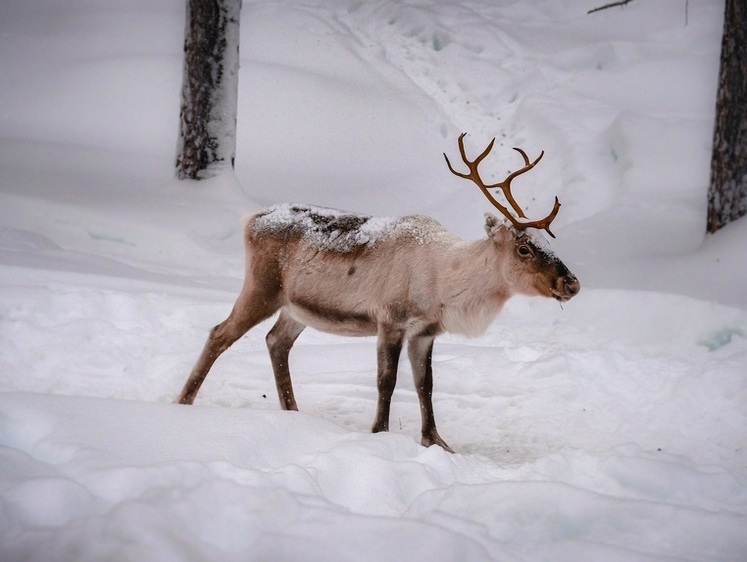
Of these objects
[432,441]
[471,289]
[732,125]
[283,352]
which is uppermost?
[732,125]

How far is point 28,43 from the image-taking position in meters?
12.6

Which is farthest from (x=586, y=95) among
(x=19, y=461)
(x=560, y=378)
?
(x=19, y=461)

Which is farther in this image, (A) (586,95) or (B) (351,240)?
(A) (586,95)

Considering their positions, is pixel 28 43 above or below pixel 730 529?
above

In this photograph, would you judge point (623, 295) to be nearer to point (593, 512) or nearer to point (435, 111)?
point (593, 512)

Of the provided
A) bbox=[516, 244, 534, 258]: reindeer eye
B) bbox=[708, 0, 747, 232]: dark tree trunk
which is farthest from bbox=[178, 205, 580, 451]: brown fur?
bbox=[708, 0, 747, 232]: dark tree trunk

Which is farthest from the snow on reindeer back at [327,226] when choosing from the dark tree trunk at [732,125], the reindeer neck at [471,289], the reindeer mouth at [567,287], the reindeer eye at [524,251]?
the dark tree trunk at [732,125]

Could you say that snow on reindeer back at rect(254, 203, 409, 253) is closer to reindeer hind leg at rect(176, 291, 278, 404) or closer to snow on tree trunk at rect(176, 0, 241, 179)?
reindeer hind leg at rect(176, 291, 278, 404)

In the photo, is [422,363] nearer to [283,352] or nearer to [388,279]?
[388,279]

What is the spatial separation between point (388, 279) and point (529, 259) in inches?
30.4

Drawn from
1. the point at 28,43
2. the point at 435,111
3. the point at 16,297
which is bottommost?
the point at 16,297

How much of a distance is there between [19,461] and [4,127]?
8473mm

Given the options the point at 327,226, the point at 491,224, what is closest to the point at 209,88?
the point at 327,226

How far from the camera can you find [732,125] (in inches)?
282
